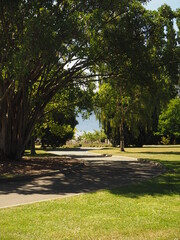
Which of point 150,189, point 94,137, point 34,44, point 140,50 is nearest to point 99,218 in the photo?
point 150,189

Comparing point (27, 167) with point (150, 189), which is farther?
point (27, 167)

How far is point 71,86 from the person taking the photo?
2084cm

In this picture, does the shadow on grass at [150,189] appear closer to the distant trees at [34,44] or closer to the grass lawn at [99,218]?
the grass lawn at [99,218]

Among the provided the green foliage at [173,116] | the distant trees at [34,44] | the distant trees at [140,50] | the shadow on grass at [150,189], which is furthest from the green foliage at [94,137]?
the shadow on grass at [150,189]

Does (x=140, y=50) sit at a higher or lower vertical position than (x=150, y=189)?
higher

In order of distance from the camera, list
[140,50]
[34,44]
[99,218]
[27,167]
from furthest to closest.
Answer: [140,50] → [27,167] → [34,44] → [99,218]

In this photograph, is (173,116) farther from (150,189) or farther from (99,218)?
(99,218)

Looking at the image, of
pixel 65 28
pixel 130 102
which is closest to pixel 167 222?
pixel 65 28

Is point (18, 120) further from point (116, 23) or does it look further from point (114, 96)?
point (114, 96)

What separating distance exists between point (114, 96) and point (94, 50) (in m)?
12.2

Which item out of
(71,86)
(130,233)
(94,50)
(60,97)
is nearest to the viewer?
(130,233)

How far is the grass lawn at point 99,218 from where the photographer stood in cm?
488

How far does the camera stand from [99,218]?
584cm

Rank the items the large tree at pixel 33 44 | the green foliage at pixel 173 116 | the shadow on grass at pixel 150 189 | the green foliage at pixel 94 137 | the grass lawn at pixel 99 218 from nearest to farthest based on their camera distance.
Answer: the grass lawn at pixel 99 218
the shadow on grass at pixel 150 189
the large tree at pixel 33 44
the green foliage at pixel 173 116
the green foliage at pixel 94 137
